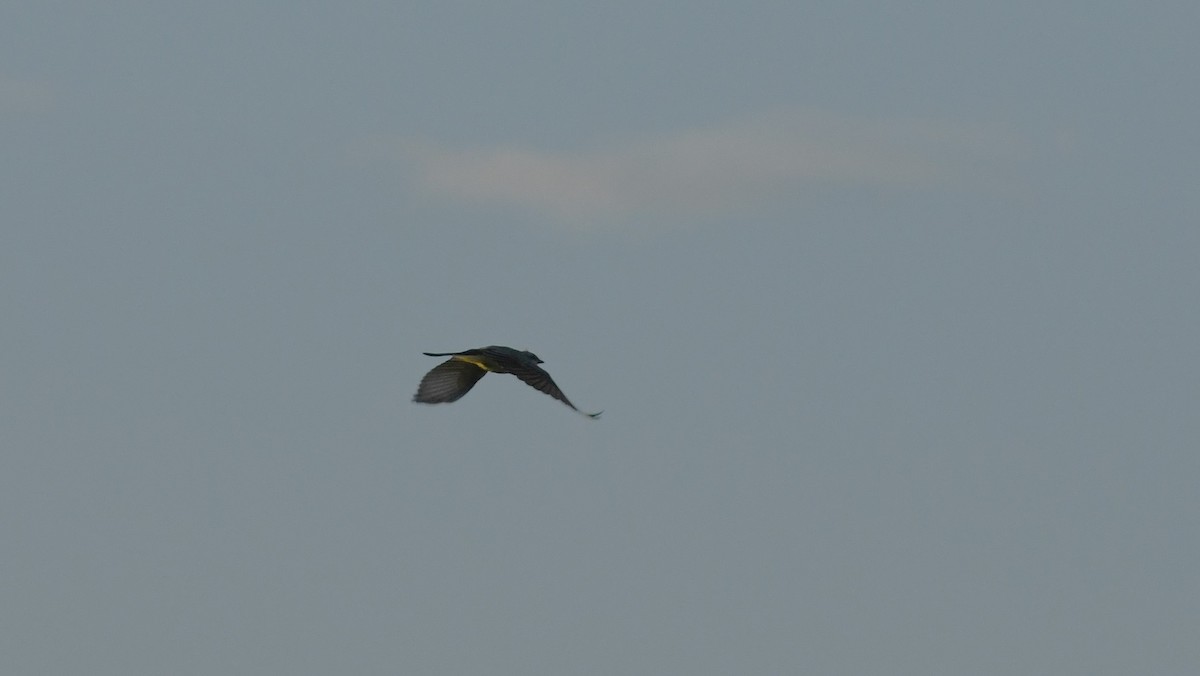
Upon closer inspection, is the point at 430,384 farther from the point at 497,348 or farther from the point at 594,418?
the point at 594,418

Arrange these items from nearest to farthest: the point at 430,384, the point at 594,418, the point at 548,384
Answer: the point at 594,418 < the point at 548,384 < the point at 430,384

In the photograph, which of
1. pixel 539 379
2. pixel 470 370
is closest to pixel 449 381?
pixel 470 370

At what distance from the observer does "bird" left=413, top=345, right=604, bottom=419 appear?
163ft

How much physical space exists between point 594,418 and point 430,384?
9222 mm

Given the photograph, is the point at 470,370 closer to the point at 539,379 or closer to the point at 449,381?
the point at 449,381

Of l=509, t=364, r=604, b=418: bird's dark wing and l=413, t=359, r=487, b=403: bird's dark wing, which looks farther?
l=413, t=359, r=487, b=403: bird's dark wing

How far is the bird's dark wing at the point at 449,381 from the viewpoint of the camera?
51.6 m

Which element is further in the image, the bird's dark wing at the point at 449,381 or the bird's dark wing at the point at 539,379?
the bird's dark wing at the point at 449,381

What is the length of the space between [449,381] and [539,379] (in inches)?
156

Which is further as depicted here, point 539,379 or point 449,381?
point 449,381

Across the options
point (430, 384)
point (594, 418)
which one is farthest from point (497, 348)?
point (594, 418)

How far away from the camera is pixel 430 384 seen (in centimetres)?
5188

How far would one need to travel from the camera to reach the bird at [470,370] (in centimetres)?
4966

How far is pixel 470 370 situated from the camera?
52031 millimetres
